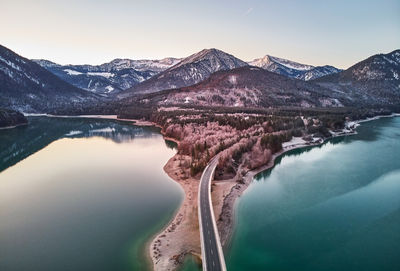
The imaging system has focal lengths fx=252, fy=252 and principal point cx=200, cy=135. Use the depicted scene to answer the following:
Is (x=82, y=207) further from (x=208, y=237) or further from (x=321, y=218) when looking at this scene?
(x=321, y=218)

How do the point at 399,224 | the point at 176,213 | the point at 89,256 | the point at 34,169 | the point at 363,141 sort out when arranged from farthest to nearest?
the point at 363,141
the point at 34,169
the point at 176,213
the point at 399,224
the point at 89,256

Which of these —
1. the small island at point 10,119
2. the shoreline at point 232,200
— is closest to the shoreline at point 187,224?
the shoreline at point 232,200

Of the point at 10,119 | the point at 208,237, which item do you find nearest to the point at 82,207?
the point at 208,237

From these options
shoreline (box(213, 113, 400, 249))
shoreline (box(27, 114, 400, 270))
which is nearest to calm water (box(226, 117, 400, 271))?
shoreline (box(213, 113, 400, 249))

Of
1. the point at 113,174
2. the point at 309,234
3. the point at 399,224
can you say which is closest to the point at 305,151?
the point at 399,224

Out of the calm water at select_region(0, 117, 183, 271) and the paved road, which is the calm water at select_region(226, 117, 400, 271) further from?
the calm water at select_region(0, 117, 183, 271)

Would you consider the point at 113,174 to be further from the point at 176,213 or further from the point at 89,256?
the point at 89,256
